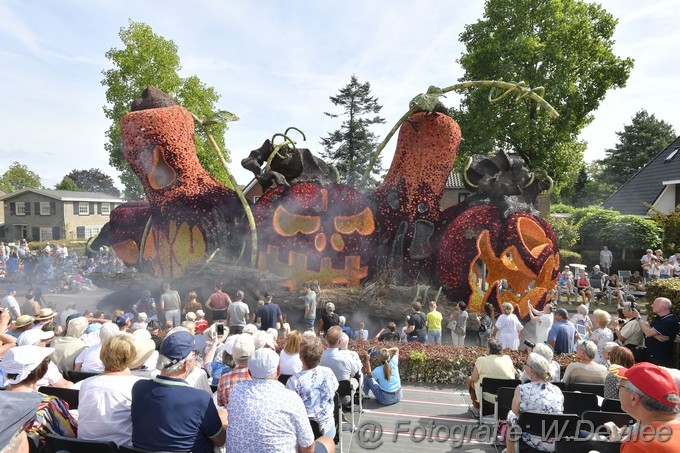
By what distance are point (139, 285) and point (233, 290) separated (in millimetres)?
2983

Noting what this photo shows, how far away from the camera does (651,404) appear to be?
2.54 metres

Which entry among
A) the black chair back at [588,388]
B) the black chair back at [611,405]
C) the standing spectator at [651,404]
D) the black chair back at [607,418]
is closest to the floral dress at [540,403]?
the black chair back at [607,418]

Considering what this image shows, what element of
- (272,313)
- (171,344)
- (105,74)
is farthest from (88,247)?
(171,344)

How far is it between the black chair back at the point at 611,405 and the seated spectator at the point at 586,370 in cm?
62

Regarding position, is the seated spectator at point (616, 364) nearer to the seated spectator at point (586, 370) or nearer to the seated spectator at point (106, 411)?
the seated spectator at point (586, 370)

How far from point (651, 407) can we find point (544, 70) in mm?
20269

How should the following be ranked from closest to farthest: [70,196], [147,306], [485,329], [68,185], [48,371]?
[48,371] → [485,329] → [147,306] → [70,196] → [68,185]

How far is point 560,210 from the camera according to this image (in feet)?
111

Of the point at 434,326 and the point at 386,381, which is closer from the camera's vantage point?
the point at 386,381

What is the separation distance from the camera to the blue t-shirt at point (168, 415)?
9.30ft

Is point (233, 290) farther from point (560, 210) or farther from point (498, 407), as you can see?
point (560, 210)

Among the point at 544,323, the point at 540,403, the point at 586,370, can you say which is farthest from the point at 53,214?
the point at 540,403

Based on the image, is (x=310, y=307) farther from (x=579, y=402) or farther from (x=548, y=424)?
(x=548, y=424)

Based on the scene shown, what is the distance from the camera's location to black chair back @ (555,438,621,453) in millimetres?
3199
